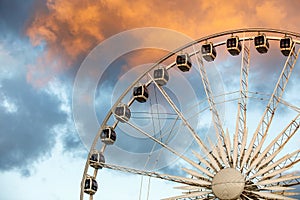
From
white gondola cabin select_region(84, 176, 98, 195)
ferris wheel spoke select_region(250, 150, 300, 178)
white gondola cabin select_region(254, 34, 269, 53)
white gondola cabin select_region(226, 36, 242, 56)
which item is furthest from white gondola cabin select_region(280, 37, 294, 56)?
white gondola cabin select_region(84, 176, 98, 195)

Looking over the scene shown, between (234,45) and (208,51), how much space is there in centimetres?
132

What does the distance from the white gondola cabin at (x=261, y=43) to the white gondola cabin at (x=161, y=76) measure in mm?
4543

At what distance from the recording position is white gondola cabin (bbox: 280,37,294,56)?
28594mm

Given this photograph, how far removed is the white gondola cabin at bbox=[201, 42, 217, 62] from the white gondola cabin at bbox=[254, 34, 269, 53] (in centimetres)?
214

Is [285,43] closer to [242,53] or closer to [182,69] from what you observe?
[242,53]

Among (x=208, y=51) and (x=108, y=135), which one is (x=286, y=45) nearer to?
(x=208, y=51)

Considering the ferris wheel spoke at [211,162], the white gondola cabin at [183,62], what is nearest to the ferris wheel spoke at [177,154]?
the ferris wheel spoke at [211,162]

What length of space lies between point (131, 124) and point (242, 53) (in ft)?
19.9

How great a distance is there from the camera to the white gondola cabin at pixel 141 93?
31328mm

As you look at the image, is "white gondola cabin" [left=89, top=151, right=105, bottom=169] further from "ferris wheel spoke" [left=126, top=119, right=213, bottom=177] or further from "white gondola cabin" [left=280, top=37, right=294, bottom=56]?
"white gondola cabin" [left=280, top=37, right=294, bottom=56]

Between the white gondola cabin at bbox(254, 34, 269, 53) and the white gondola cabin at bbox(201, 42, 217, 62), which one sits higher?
the white gondola cabin at bbox(201, 42, 217, 62)

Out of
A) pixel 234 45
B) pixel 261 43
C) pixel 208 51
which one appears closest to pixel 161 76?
pixel 208 51

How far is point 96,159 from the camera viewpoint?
31.5 m

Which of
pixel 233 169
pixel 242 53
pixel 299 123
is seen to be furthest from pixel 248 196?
pixel 242 53
